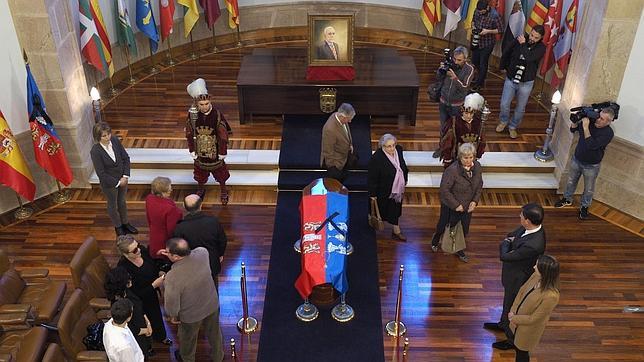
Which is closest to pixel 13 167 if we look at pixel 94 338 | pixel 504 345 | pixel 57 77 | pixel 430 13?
pixel 57 77

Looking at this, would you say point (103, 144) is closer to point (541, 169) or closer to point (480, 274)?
point (480, 274)

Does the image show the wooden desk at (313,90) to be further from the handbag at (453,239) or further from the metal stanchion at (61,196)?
the handbag at (453,239)

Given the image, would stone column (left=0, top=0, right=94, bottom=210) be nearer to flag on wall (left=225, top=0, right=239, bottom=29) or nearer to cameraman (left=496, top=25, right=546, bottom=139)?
flag on wall (left=225, top=0, right=239, bottom=29)

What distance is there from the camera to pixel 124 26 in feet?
32.6

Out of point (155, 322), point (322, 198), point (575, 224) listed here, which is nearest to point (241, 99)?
point (322, 198)

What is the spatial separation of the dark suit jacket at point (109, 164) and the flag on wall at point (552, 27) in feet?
20.5

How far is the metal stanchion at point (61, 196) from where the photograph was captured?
788 centimetres

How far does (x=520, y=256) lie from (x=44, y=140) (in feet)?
18.2

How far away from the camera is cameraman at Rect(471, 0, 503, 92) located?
9453 millimetres

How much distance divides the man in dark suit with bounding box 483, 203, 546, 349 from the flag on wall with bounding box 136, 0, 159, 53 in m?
7.33

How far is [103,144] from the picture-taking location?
6.49 metres

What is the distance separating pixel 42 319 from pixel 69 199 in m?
2.89

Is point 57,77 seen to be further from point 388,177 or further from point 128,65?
point 388,177

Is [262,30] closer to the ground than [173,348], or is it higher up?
higher up
